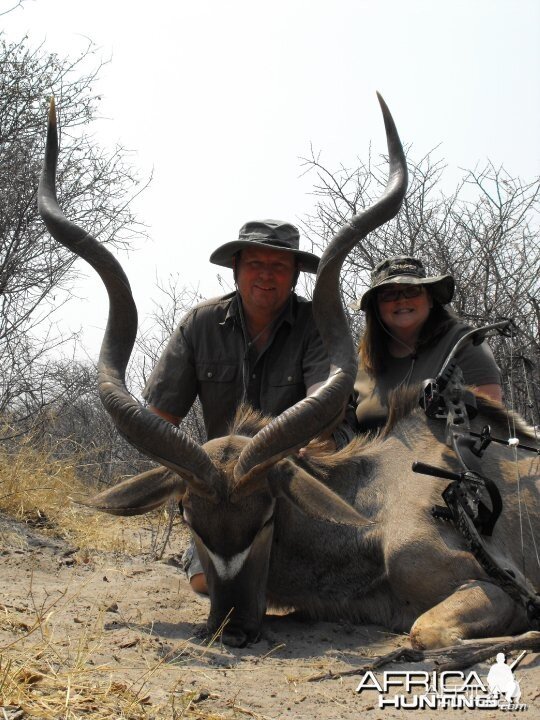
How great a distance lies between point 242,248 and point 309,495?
6.37ft

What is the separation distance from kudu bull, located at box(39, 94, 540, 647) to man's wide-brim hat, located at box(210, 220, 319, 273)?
97 centimetres

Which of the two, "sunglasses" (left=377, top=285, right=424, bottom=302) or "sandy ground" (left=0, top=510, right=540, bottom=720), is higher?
"sunglasses" (left=377, top=285, right=424, bottom=302)

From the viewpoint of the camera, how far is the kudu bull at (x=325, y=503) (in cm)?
401

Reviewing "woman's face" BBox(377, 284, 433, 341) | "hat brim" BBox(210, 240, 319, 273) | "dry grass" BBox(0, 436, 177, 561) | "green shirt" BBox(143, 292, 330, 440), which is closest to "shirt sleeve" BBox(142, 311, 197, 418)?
"green shirt" BBox(143, 292, 330, 440)

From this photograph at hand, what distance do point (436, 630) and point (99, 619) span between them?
1437mm

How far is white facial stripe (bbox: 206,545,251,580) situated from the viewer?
13.2 ft

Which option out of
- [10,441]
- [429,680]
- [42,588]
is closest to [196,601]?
[42,588]

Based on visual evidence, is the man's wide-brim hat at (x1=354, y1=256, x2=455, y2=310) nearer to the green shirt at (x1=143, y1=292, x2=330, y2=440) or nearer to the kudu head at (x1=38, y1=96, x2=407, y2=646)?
the green shirt at (x1=143, y1=292, x2=330, y2=440)

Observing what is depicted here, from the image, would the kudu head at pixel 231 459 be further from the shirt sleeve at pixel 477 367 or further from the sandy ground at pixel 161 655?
the shirt sleeve at pixel 477 367

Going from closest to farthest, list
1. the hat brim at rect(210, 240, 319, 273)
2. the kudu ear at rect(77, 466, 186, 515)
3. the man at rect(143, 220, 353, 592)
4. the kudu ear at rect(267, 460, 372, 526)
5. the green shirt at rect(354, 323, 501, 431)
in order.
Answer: the kudu ear at rect(267, 460, 372, 526) < the kudu ear at rect(77, 466, 186, 515) < the green shirt at rect(354, 323, 501, 431) < the hat brim at rect(210, 240, 319, 273) < the man at rect(143, 220, 353, 592)

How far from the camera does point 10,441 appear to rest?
7883 millimetres

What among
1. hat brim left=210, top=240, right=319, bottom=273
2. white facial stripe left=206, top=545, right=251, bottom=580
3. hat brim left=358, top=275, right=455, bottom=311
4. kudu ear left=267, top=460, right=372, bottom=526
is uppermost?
hat brim left=210, top=240, right=319, bottom=273

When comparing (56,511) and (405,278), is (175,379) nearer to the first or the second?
(56,511)

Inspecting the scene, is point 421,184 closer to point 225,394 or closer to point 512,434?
point 225,394
